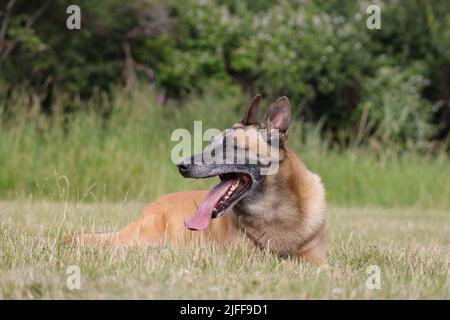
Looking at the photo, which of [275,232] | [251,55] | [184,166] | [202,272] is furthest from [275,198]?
[251,55]

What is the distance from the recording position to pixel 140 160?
11133 mm

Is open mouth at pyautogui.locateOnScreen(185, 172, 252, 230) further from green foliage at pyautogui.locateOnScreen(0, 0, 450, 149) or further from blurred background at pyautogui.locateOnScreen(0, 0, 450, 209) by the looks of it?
green foliage at pyautogui.locateOnScreen(0, 0, 450, 149)

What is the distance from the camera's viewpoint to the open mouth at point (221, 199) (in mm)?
5148

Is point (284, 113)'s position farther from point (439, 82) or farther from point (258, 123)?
point (439, 82)

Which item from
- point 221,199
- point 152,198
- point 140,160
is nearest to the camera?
point 221,199

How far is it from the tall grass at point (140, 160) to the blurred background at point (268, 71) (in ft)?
0.13

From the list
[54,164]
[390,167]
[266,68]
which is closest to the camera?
[54,164]

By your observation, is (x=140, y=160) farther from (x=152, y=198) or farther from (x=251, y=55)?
(x=251, y=55)

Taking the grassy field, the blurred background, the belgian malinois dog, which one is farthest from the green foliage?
the belgian malinois dog

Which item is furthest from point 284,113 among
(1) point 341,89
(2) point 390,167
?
(1) point 341,89

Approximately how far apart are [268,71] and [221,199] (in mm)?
11560

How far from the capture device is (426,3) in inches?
721

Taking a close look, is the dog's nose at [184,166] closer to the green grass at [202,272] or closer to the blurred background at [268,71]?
the green grass at [202,272]

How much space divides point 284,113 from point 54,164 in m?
6.09
